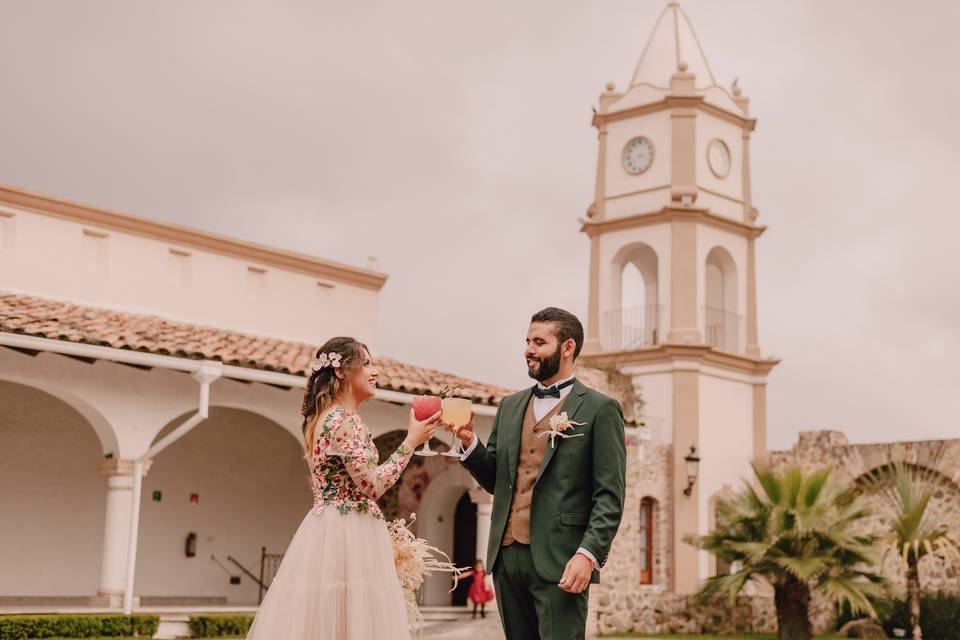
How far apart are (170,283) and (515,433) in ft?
45.3

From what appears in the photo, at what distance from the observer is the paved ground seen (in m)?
14.0

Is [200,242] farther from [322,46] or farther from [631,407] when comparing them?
[631,407]

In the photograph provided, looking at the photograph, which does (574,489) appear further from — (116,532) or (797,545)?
(797,545)

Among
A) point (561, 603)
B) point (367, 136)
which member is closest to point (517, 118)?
point (367, 136)

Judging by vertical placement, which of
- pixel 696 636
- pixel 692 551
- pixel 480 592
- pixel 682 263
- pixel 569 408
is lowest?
pixel 696 636

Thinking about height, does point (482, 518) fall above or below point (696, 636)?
above

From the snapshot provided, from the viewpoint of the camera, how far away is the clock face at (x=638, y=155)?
26875 millimetres

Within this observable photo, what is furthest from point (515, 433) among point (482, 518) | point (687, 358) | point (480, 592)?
point (687, 358)

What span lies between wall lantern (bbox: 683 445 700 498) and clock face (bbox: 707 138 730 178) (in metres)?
6.65

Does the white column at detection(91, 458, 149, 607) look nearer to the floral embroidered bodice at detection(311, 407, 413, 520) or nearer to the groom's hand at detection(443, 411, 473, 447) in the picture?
the floral embroidered bodice at detection(311, 407, 413, 520)

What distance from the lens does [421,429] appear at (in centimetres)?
509

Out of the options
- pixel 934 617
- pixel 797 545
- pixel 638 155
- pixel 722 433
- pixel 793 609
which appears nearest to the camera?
pixel 797 545

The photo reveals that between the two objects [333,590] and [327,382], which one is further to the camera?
[327,382]

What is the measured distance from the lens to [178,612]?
13.1 metres
